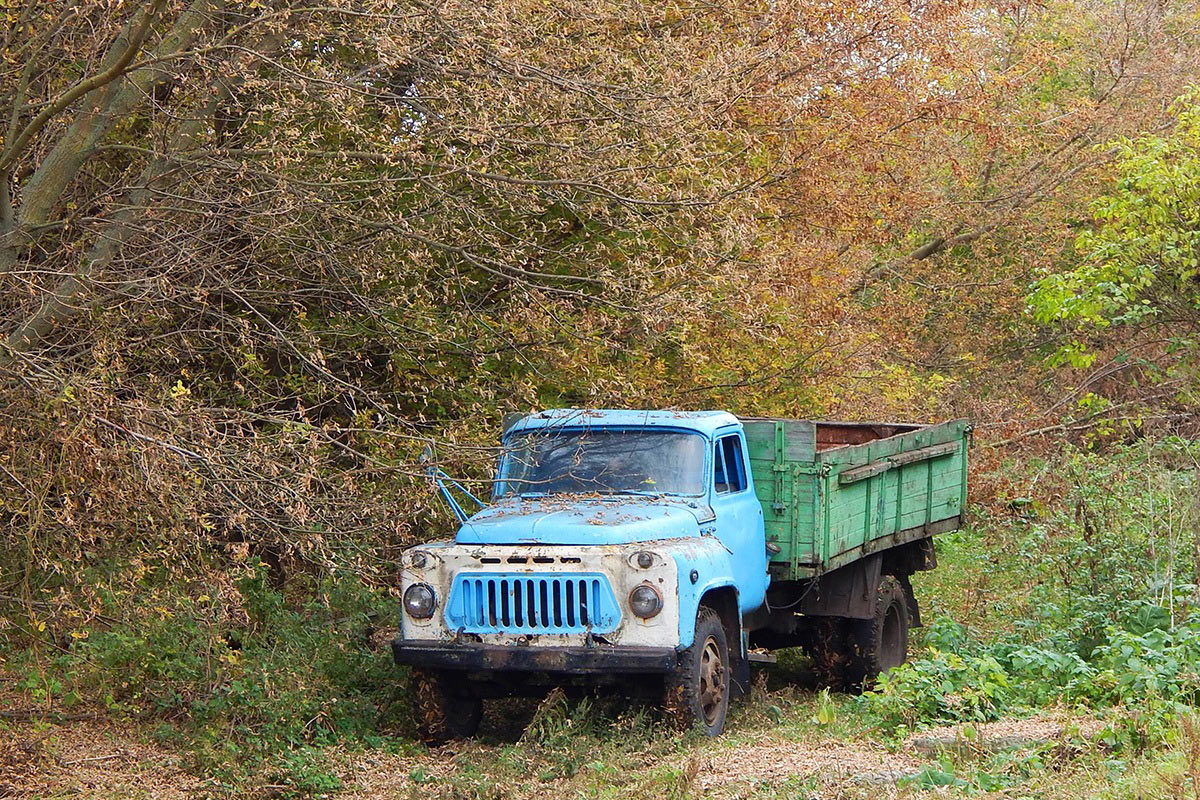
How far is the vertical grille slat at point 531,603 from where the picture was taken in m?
7.91

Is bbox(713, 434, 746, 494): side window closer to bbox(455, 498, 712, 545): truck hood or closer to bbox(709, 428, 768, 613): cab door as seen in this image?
bbox(709, 428, 768, 613): cab door

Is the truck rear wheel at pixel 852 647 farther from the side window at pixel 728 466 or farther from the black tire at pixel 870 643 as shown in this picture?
the side window at pixel 728 466

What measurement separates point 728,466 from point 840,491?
986 mm

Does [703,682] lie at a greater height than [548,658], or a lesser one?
lesser

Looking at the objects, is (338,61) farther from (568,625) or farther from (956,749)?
(956,749)

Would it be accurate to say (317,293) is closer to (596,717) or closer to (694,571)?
(694,571)

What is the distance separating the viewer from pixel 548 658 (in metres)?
7.81

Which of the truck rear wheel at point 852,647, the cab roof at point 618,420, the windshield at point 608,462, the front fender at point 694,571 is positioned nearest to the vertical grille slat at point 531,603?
the front fender at point 694,571

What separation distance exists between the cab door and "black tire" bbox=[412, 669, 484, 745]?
1856mm

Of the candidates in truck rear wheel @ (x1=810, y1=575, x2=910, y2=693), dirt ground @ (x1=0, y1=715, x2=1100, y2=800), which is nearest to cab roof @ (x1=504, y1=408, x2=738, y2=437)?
dirt ground @ (x1=0, y1=715, x2=1100, y2=800)

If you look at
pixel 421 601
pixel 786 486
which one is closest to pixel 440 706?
pixel 421 601

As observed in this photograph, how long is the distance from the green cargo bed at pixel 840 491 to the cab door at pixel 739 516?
197 mm

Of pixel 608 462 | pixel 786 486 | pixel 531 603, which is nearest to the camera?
pixel 531 603

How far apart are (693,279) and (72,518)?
5.65 meters
